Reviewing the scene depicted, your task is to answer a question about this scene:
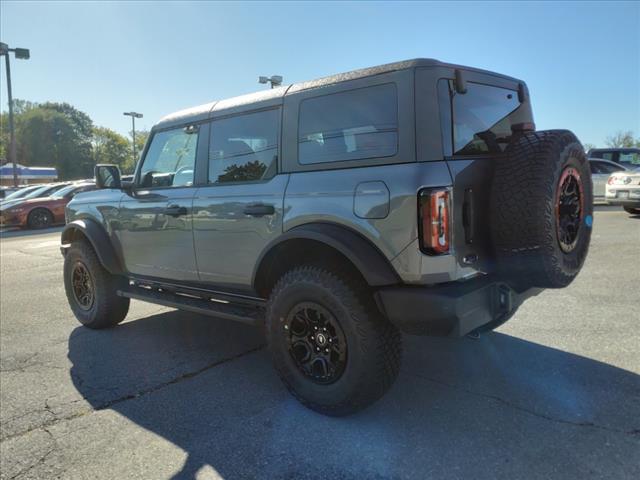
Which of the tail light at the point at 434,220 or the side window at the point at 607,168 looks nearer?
the tail light at the point at 434,220

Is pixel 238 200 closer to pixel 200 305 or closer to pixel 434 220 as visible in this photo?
pixel 200 305

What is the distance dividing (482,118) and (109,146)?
90897mm

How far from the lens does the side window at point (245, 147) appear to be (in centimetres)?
327

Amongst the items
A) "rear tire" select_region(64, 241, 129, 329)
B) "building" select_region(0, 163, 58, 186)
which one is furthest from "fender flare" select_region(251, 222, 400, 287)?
"building" select_region(0, 163, 58, 186)

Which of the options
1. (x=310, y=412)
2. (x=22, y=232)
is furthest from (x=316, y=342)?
(x=22, y=232)

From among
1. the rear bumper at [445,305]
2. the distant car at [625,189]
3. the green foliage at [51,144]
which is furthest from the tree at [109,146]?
the rear bumper at [445,305]

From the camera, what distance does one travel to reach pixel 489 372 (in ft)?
11.0

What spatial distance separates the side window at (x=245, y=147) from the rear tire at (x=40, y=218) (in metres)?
14.8

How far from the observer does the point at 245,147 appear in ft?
11.4

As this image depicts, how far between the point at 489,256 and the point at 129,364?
9.49 feet

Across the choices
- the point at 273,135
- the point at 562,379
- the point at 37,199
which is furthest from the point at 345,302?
the point at 37,199

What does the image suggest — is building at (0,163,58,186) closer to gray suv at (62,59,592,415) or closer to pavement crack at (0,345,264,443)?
pavement crack at (0,345,264,443)

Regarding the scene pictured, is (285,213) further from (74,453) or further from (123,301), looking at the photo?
(123,301)

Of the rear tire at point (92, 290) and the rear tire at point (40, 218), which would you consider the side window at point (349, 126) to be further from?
the rear tire at point (40, 218)
